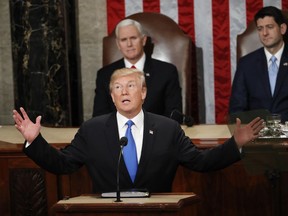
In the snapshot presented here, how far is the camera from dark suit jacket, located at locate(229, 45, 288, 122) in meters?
6.13

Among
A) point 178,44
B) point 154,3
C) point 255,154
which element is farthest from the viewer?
point 154,3

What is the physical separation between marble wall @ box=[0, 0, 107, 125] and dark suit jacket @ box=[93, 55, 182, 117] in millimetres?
1076

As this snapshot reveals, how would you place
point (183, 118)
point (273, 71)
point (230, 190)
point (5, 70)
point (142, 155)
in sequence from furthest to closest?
point (5, 70)
point (273, 71)
point (183, 118)
point (230, 190)
point (142, 155)

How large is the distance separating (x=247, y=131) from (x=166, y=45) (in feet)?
9.40

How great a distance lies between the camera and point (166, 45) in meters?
6.76

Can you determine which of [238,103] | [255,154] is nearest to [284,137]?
[255,154]

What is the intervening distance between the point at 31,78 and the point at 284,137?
8.90 ft

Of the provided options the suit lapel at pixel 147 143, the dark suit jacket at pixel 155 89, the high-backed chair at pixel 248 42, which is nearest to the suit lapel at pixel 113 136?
the suit lapel at pixel 147 143

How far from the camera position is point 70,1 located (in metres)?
7.23

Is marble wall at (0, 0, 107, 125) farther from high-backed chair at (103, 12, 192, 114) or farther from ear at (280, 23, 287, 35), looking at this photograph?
ear at (280, 23, 287, 35)

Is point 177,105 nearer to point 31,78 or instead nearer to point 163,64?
point 163,64

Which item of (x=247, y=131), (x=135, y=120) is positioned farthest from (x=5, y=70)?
(x=247, y=131)

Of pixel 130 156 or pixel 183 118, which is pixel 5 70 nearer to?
pixel 183 118

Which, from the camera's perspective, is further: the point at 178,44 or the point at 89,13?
the point at 89,13
